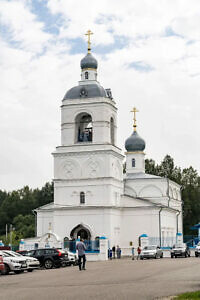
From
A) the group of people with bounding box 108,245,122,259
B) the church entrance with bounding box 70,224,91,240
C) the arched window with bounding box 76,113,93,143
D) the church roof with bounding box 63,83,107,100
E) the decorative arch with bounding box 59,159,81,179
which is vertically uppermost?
the church roof with bounding box 63,83,107,100

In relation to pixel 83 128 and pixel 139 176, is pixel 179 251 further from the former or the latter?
pixel 139 176

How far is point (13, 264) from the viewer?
2480cm

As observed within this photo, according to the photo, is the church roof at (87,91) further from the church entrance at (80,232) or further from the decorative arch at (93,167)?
the church entrance at (80,232)

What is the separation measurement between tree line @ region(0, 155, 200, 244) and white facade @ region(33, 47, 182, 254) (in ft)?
78.9

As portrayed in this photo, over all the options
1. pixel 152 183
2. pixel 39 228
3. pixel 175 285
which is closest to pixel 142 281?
pixel 175 285

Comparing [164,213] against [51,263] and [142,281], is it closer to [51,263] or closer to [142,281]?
[51,263]

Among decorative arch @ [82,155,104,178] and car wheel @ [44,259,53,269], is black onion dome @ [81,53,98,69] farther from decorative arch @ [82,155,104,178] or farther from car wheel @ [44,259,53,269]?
car wheel @ [44,259,53,269]

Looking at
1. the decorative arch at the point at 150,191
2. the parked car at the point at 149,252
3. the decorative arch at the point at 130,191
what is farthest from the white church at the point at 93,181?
the decorative arch at the point at 130,191

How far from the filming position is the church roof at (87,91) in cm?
4947

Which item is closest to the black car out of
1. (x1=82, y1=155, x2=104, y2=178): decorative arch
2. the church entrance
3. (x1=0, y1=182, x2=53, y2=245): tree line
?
the church entrance

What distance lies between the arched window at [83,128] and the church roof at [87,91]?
1766 millimetres

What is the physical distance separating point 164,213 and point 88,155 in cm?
995

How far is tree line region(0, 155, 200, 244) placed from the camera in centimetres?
7519

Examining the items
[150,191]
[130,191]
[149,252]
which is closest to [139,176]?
[130,191]
